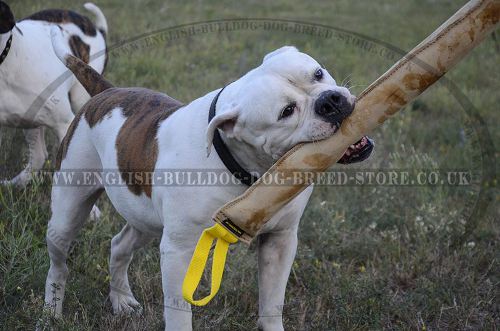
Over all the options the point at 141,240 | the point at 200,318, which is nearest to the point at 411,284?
the point at 200,318

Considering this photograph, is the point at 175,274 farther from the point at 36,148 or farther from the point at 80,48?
the point at 80,48

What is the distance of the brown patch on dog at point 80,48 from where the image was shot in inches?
224

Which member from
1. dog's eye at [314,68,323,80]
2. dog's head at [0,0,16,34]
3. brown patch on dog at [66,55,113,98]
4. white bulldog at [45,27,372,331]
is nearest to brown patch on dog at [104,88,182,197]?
white bulldog at [45,27,372,331]

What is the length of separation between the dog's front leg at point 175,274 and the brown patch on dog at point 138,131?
1.29 ft

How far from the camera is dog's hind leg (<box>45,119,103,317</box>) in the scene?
3686 mm

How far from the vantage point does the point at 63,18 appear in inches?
229

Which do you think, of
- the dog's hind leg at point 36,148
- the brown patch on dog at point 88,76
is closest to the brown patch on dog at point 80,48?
the dog's hind leg at point 36,148

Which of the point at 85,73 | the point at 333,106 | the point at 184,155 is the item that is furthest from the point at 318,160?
the point at 85,73

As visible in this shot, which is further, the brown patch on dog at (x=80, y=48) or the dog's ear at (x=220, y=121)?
the brown patch on dog at (x=80, y=48)

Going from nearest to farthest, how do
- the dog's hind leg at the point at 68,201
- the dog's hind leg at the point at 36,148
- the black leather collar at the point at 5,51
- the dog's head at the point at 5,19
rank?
the dog's hind leg at the point at 68,201
the dog's head at the point at 5,19
the black leather collar at the point at 5,51
the dog's hind leg at the point at 36,148

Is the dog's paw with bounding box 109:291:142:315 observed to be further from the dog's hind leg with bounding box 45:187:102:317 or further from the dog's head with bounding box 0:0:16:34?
the dog's head with bounding box 0:0:16:34

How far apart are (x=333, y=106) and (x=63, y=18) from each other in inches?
147

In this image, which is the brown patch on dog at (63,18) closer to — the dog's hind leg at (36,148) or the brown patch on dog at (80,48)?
the brown patch on dog at (80,48)

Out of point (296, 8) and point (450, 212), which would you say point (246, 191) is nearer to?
point (450, 212)
